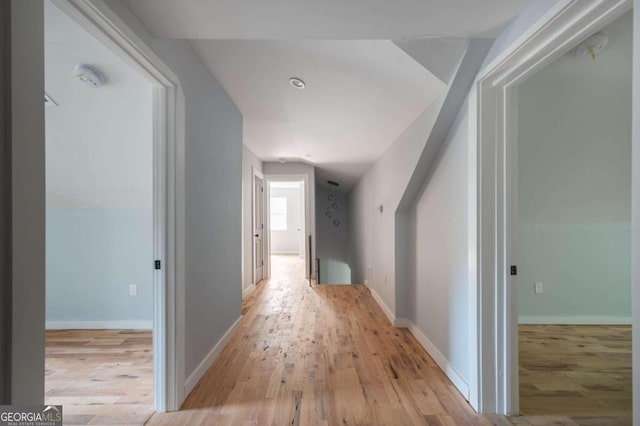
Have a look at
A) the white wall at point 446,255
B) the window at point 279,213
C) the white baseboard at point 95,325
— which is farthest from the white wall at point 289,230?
the white wall at point 446,255

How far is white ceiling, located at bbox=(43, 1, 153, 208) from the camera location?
186 centimetres

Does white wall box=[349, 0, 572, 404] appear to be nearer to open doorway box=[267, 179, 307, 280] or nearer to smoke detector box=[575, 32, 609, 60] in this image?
smoke detector box=[575, 32, 609, 60]

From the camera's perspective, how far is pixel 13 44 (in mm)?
775

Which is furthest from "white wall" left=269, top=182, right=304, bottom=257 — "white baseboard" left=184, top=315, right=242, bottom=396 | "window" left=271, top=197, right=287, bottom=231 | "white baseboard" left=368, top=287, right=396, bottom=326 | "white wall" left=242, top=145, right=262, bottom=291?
"white baseboard" left=184, top=315, right=242, bottom=396

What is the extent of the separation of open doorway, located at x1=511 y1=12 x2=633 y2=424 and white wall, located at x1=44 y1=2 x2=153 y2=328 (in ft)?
9.86

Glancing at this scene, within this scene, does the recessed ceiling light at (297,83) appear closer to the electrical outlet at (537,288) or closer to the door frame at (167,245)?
the door frame at (167,245)

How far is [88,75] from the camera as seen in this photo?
1971 millimetres

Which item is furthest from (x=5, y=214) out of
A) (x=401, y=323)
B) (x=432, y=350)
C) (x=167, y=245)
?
(x=401, y=323)

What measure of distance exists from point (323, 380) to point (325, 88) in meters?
2.26

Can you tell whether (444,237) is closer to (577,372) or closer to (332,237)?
(577,372)

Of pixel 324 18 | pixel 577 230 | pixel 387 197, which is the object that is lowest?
pixel 577 230

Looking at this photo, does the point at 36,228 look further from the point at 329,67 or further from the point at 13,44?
the point at 329,67

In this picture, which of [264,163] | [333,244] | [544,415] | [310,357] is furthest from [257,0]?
[333,244]

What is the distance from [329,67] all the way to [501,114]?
119 cm
